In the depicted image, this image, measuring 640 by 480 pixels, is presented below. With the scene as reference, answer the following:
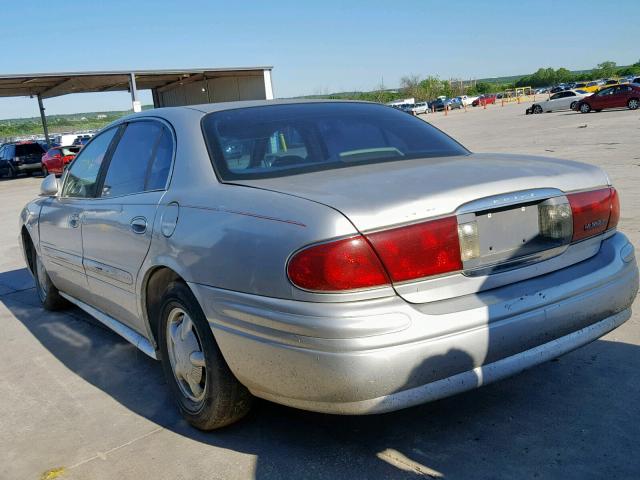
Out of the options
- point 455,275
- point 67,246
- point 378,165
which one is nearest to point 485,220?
point 455,275

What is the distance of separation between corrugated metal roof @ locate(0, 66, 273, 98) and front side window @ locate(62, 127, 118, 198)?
85.8ft

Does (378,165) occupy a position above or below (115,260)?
above

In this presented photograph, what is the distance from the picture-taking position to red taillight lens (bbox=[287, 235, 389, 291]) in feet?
7.54

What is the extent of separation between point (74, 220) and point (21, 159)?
28.4m

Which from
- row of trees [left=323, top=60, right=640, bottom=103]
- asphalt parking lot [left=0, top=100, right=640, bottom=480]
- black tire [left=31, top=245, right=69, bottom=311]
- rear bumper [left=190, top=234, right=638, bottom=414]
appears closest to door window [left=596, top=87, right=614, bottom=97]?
asphalt parking lot [left=0, top=100, right=640, bottom=480]

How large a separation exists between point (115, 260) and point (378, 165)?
5.20 feet

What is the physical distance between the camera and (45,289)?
5.42m

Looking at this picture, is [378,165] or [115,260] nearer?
[378,165]

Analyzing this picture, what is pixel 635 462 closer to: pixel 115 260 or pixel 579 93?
pixel 115 260

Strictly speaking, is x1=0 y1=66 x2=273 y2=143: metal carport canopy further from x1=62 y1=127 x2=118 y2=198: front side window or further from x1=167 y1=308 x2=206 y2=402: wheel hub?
x1=167 y1=308 x2=206 y2=402: wheel hub

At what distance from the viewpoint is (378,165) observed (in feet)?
10.1

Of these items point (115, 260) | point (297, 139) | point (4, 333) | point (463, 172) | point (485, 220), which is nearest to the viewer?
point (485, 220)

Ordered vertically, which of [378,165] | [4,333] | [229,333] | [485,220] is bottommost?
[4,333]

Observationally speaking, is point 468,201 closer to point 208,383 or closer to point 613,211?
point 613,211
